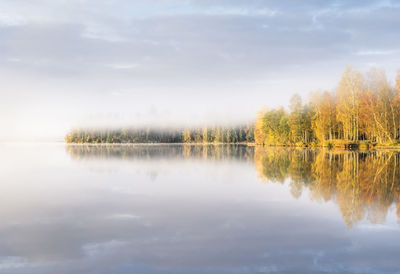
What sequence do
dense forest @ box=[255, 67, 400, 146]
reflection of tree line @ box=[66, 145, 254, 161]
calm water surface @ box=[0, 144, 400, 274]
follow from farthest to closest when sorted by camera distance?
dense forest @ box=[255, 67, 400, 146]
reflection of tree line @ box=[66, 145, 254, 161]
calm water surface @ box=[0, 144, 400, 274]

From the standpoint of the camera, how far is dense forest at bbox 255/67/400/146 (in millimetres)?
61750

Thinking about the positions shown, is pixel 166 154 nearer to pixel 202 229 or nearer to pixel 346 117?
pixel 346 117

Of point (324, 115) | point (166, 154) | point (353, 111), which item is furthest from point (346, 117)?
point (166, 154)

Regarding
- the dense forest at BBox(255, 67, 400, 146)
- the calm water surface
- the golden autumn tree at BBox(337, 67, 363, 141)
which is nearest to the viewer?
Answer: the calm water surface

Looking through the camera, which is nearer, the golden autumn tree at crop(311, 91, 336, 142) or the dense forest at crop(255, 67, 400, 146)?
the dense forest at crop(255, 67, 400, 146)

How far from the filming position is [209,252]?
7.15 metres

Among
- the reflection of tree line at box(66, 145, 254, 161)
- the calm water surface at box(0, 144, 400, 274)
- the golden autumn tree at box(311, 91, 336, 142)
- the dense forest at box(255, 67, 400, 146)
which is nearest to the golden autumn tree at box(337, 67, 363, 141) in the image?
the dense forest at box(255, 67, 400, 146)

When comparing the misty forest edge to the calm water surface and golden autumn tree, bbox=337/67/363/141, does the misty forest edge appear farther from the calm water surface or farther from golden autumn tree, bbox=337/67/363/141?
the calm water surface

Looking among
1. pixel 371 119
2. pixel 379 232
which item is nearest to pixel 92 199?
pixel 379 232

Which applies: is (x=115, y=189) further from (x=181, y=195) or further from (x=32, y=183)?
(x=32, y=183)

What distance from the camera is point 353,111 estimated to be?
64938 millimetres

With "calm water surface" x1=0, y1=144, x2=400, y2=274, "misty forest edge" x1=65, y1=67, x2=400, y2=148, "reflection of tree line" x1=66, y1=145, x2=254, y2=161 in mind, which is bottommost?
"reflection of tree line" x1=66, y1=145, x2=254, y2=161

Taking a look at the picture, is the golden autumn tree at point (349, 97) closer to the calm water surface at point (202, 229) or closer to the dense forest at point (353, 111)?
the dense forest at point (353, 111)

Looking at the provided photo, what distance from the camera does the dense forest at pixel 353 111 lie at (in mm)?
61750
